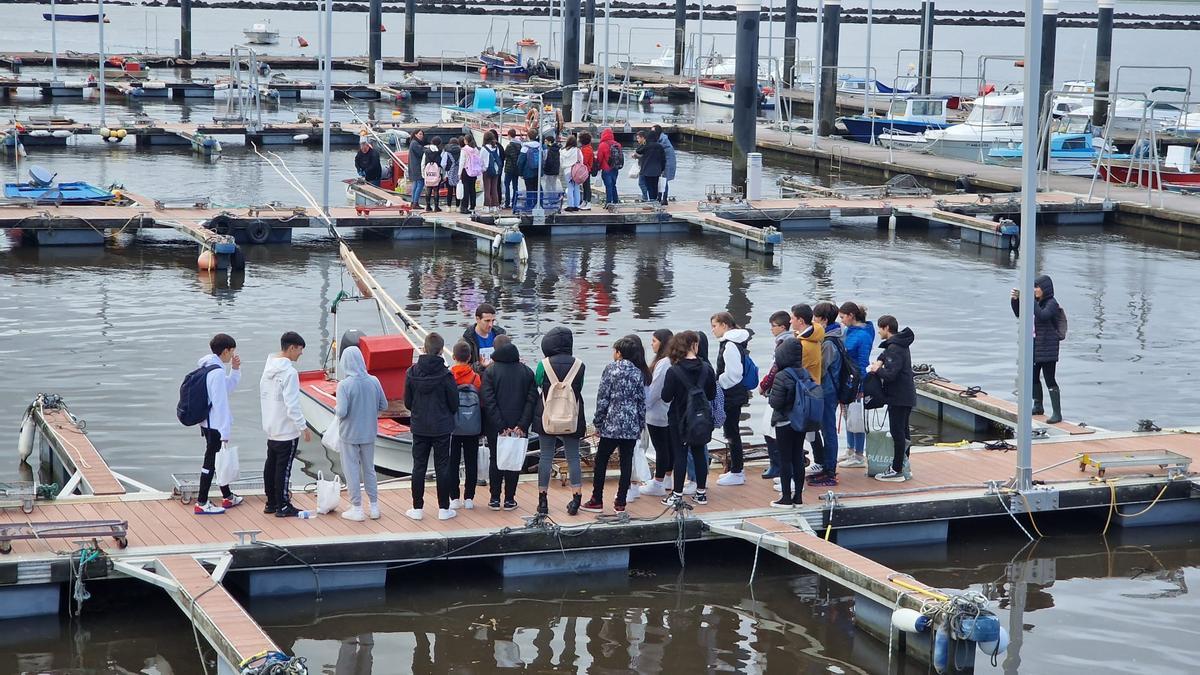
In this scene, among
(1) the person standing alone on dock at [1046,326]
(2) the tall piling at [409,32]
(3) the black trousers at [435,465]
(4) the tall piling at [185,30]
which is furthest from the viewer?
(2) the tall piling at [409,32]

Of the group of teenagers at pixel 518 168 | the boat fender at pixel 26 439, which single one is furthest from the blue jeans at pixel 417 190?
the boat fender at pixel 26 439

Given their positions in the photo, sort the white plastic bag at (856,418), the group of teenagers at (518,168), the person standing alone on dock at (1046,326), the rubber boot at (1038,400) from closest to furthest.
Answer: the white plastic bag at (856,418)
the person standing alone on dock at (1046,326)
the rubber boot at (1038,400)
the group of teenagers at (518,168)

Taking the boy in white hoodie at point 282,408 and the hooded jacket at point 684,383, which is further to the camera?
the hooded jacket at point 684,383

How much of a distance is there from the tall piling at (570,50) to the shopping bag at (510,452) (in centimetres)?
3443

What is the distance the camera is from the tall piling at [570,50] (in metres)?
45.6

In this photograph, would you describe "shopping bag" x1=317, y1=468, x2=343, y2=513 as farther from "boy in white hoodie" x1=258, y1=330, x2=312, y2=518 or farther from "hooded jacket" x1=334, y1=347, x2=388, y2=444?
"hooded jacket" x1=334, y1=347, x2=388, y2=444

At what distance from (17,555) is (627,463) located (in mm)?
4527

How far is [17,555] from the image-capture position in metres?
11.0

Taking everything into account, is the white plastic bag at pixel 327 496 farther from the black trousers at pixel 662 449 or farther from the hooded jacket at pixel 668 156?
the hooded jacket at pixel 668 156

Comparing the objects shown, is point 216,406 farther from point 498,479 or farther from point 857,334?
point 857,334

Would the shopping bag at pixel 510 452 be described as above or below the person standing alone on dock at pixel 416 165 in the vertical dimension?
below

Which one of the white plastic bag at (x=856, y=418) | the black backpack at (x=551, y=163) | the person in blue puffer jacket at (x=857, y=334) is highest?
the black backpack at (x=551, y=163)

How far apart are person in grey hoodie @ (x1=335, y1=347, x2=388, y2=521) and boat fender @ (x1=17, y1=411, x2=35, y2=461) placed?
4.58m

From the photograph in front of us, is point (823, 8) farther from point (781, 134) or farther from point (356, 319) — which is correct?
point (356, 319)
